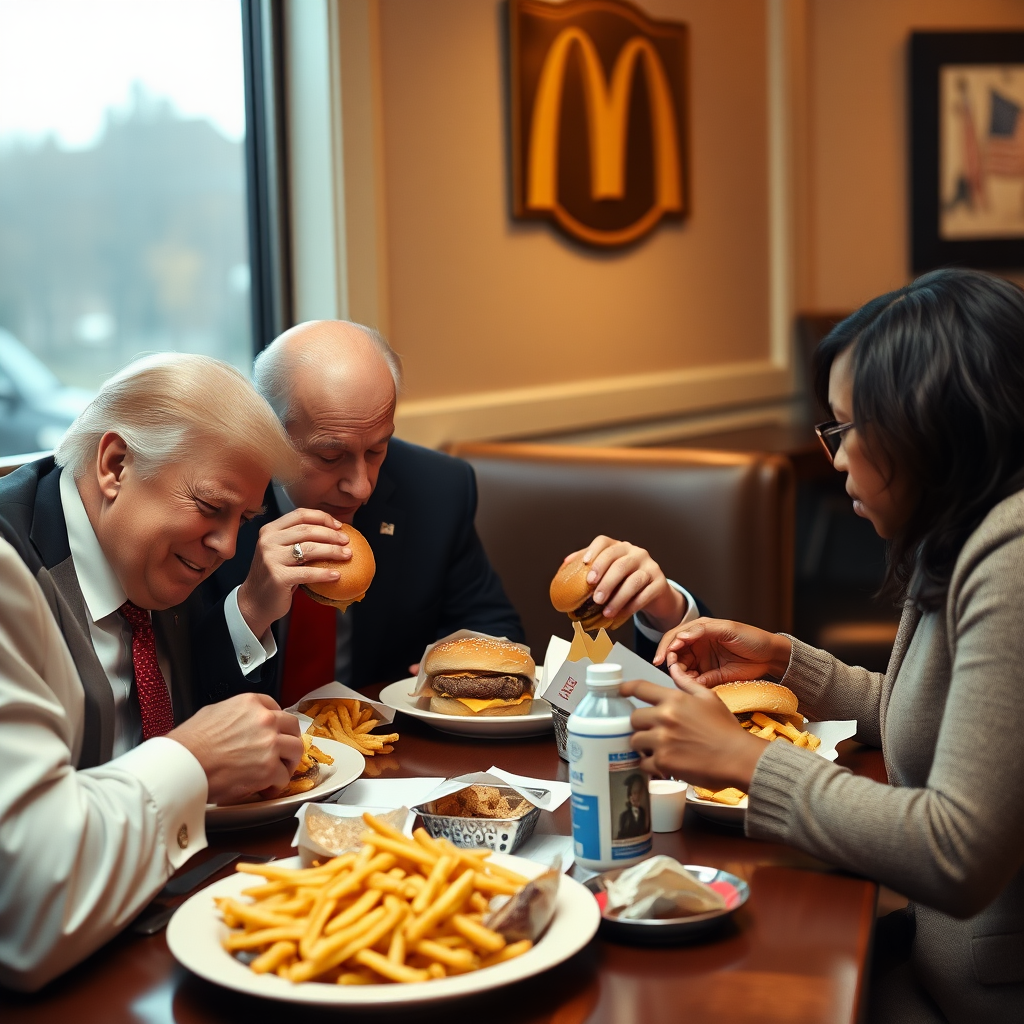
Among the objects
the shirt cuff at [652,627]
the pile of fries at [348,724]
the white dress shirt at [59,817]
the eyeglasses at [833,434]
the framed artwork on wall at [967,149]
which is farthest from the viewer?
the framed artwork on wall at [967,149]

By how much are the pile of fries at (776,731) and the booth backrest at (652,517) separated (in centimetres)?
99

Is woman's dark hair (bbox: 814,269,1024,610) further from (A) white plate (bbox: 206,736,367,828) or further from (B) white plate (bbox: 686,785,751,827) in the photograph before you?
(A) white plate (bbox: 206,736,367,828)

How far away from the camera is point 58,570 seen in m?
1.55

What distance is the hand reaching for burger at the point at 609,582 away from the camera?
76.3 inches

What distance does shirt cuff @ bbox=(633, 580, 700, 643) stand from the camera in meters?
2.14

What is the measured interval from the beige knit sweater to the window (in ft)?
6.51

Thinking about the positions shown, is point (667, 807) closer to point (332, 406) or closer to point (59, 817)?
point (59, 817)

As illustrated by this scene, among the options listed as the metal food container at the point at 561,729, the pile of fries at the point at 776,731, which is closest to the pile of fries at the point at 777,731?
the pile of fries at the point at 776,731

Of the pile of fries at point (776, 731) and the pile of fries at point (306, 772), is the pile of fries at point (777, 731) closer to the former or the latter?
the pile of fries at point (776, 731)

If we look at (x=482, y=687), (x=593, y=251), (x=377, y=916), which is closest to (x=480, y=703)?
(x=482, y=687)

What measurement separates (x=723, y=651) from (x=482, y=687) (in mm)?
362

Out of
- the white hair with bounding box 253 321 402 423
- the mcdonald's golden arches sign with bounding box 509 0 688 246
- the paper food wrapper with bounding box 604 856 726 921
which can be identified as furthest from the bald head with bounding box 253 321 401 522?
the mcdonald's golden arches sign with bounding box 509 0 688 246

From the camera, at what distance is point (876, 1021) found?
4.71 feet

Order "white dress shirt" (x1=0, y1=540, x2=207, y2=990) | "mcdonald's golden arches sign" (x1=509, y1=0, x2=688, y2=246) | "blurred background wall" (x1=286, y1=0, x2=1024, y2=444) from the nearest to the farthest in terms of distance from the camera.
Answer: "white dress shirt" (x1=0, y1=540, x2=207, y2=990) → "blurred background wall" (x1=286, y1=0, x2=1024, y2=444) → "mcdonald's golden arches sign" (x1=509, y1=0, x2=688, y2=246)
